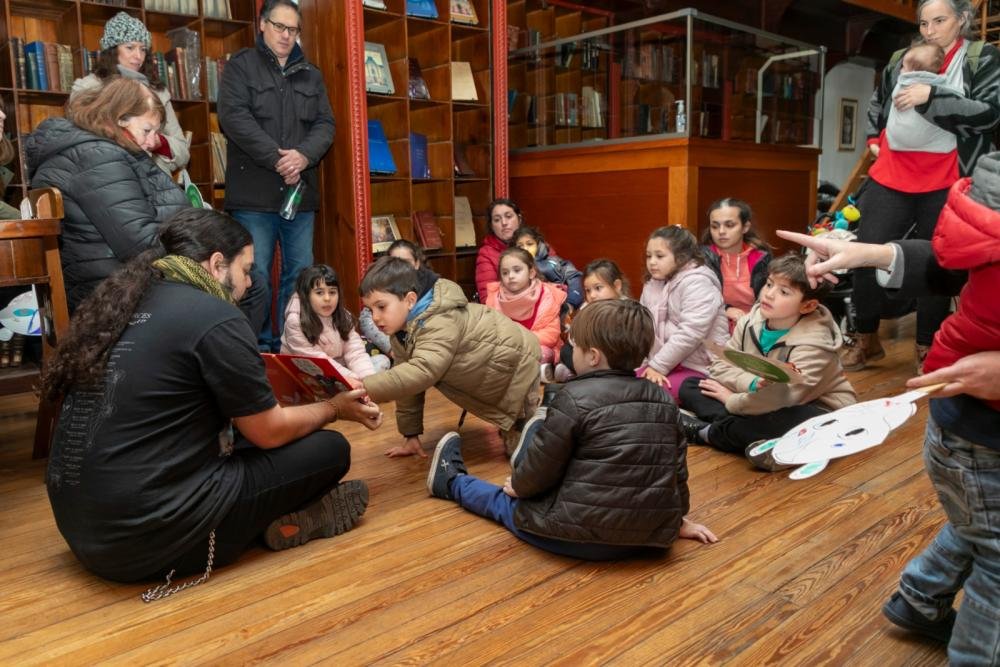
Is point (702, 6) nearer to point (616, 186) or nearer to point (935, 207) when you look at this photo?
point (616, 186)

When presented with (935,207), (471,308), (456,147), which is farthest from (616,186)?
(471,308)

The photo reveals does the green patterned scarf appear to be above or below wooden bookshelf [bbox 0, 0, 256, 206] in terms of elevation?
below

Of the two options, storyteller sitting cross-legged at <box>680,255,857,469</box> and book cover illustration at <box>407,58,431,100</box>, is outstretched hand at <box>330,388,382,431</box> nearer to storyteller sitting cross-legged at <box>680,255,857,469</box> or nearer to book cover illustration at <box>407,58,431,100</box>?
storyteller sitting cross-legged at <box>680,255,857,469</box>

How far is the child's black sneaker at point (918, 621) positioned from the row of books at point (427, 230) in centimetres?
352

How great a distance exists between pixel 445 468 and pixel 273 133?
2300mm

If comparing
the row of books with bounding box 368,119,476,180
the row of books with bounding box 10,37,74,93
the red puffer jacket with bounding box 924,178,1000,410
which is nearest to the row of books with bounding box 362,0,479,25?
the row of books with bounding box 368,119,476,180

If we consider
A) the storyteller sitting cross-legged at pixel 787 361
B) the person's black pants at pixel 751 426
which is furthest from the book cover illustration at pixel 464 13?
the person's black pants at pixel 751 426

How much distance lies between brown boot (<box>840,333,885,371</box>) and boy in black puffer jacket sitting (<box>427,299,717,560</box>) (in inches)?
95.9

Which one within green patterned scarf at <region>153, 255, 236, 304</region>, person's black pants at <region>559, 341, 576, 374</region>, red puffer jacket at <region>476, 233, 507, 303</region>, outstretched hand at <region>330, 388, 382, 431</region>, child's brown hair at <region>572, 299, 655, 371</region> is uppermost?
green patterned scarf at <region>153, 255, 236, 304</region>

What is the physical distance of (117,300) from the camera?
1691 mm

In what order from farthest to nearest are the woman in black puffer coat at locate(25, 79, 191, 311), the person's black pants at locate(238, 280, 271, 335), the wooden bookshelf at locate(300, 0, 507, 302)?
1. the wooden bookshelf at locate(300, 0, 507, 302)
2. the person's black pants at locate(238, 280, 271, 335)
3. the woman in black puffer coat at locate(25, 79, 191, 311)

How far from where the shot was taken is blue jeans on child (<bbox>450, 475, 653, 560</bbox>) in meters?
1.86

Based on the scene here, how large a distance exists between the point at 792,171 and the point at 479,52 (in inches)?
84.2

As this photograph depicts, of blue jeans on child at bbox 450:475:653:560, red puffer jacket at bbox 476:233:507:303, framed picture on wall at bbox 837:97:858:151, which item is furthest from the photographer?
framed picture on wall at bbox 837:97:858:151
